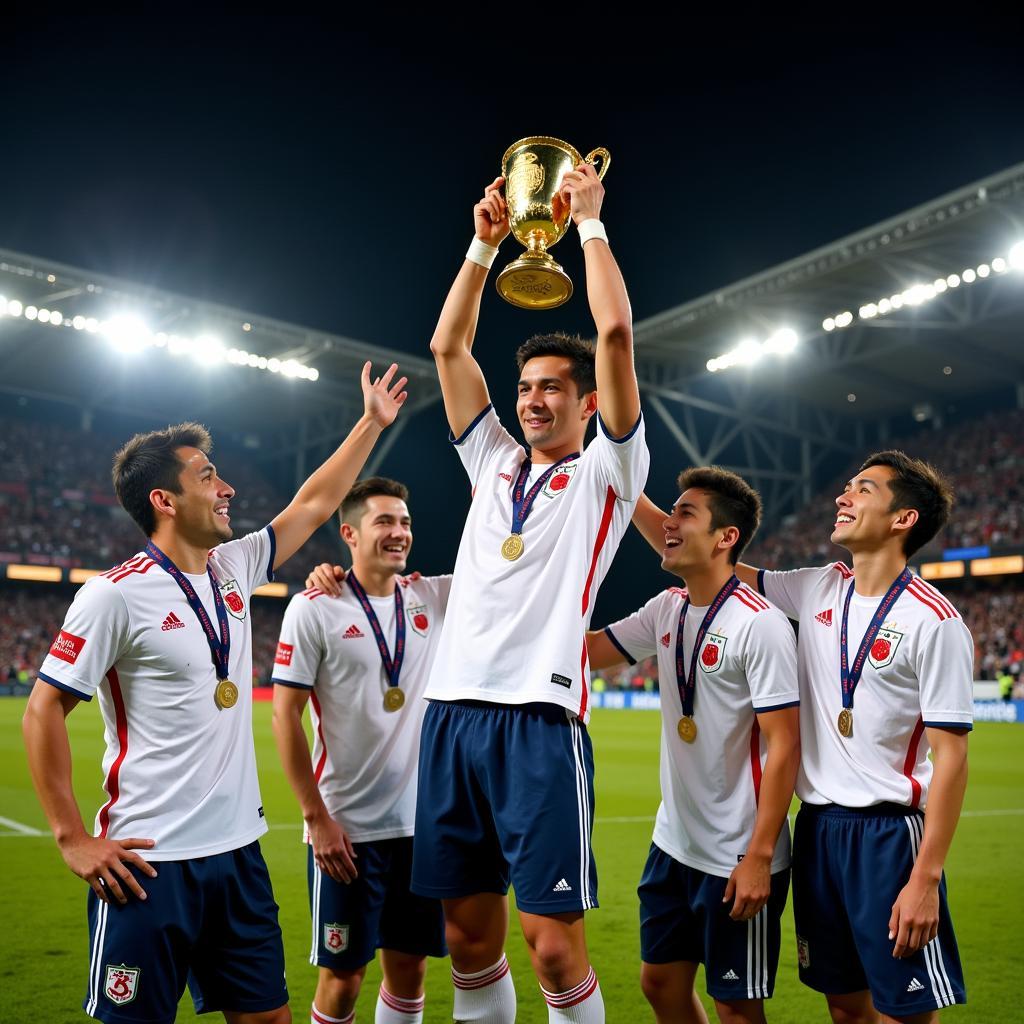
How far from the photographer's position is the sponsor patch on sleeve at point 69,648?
2920 mm

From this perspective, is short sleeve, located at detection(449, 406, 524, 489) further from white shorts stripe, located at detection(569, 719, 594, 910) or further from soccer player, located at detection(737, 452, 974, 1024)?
soccer player, located at detection(737, 452, 974, 1024)

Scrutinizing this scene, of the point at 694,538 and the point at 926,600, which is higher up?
the point at 694,538

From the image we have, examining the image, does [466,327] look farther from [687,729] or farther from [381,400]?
[687,729]

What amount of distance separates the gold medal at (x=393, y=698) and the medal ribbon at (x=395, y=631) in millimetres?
24

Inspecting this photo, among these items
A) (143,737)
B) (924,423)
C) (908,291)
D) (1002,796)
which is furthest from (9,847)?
(924,423)

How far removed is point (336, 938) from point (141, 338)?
29.6 metres

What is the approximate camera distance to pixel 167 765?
3.03m

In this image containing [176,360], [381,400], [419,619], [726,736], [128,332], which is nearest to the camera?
[726,736]

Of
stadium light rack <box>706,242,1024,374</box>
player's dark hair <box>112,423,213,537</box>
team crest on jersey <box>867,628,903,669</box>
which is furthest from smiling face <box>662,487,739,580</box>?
stadium light rack <box>706,242,1024,374</box>

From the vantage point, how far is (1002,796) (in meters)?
11.1

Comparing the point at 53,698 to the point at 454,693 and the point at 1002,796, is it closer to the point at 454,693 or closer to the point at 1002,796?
the point at 454,693

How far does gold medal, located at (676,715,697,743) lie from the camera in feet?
11.5

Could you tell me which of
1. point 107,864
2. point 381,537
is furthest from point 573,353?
point 107,864

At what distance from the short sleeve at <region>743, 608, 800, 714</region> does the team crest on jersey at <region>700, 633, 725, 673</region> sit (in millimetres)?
88
